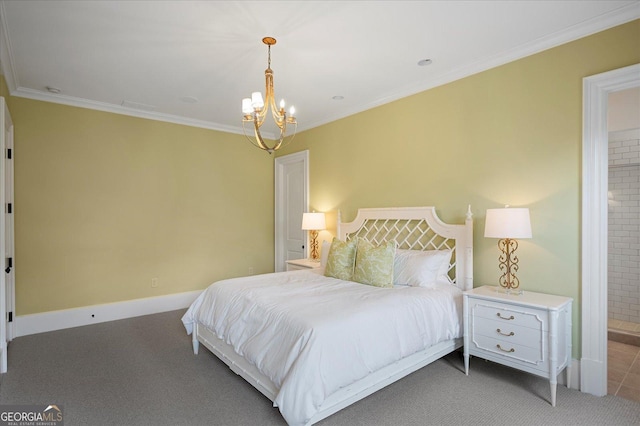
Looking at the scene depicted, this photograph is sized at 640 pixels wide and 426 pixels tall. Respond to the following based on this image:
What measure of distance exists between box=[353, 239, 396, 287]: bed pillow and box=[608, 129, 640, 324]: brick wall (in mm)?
2947

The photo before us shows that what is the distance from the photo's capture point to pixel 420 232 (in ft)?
12.3

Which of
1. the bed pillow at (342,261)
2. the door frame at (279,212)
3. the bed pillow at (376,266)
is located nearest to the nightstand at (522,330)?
the bed pillow at (376,266)

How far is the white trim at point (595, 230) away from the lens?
254cm

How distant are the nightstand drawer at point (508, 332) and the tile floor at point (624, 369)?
0.78m

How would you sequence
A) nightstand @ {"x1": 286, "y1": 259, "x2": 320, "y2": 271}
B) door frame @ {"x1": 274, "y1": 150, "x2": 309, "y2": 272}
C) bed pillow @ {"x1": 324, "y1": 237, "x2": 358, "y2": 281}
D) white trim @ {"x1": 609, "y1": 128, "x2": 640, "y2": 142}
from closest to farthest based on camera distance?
bed pillow @ {"x1": 324, "y1": 237, "x2": 358, "y2": 281}
white trim @ {"x1": 609, "y1": 128, "x2": 640, "y2": 142}
nightstand @ {"x1": 286, "y1": 259, "x2": 320, "y2": 271}
door frame @ {"x1": 274, "y1": 150, "x2": 309, "y2": 272}

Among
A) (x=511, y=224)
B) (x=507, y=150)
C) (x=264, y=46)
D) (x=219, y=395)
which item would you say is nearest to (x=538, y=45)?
(x=507, y=150)

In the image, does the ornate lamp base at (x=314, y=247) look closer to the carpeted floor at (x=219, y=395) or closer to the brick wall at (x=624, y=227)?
the carpeted floor at (x=219, y=395)

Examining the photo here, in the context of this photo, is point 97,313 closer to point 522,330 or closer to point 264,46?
point 264,46

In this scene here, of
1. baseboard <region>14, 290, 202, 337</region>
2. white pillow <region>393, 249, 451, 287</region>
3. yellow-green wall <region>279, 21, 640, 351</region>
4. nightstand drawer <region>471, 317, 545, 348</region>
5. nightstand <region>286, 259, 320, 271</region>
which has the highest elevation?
yellow-green wall <region>279, 21, 640, 351</region>

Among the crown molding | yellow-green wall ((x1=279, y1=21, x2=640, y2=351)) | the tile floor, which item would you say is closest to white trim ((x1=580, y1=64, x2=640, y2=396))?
yellow-green wall ((x1=279, y1=21, x2=640, y2=351))

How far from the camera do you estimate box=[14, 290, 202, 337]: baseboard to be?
Result: 12.8ft

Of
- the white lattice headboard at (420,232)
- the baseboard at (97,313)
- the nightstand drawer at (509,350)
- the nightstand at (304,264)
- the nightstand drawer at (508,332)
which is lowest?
the baseboard at (97,313)

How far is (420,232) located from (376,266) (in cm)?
82

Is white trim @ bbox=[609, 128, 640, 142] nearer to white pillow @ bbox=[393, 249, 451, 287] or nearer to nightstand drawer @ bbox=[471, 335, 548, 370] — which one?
white pillow @ bbox=[393, 249, 451, 287]
